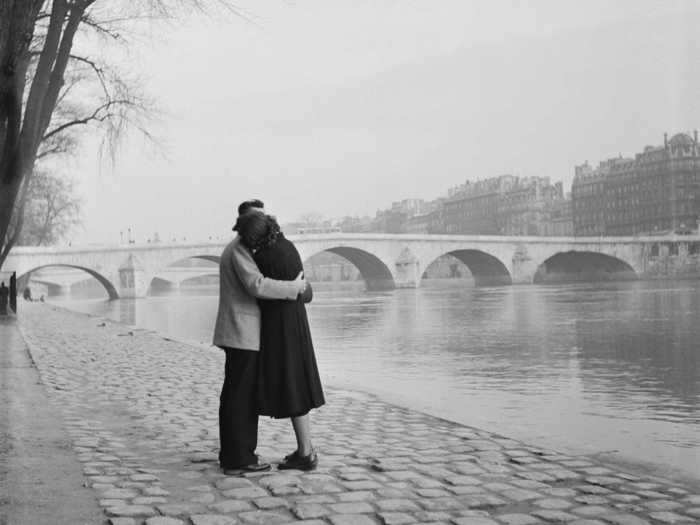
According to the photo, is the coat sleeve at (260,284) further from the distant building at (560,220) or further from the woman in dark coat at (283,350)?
the distant building at (560,220)

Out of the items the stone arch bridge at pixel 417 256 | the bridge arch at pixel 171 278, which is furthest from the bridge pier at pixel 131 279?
the bridge arch at pixel 171 278

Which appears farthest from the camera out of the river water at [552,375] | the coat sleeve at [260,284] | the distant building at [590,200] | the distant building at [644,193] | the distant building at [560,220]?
the distant building at [560,220]

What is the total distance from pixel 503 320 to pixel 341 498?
16128 millimetres

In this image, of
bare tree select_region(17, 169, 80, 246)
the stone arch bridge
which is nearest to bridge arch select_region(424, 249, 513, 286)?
the stone arch bridge

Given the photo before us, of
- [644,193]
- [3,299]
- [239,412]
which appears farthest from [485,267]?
[239,412]

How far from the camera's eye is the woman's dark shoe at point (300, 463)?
403 cm

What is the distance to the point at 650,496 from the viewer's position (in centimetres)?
356

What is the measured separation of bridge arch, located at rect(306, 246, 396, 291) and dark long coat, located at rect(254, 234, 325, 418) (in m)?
48.2

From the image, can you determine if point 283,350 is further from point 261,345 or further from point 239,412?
point 239,412

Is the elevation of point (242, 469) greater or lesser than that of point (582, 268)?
lesser

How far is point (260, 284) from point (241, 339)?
29 centimetres

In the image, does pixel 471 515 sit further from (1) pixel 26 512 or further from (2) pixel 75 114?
(2) pixel 75 114

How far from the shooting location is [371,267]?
5884 centimetres

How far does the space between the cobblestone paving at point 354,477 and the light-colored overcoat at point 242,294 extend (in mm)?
642
